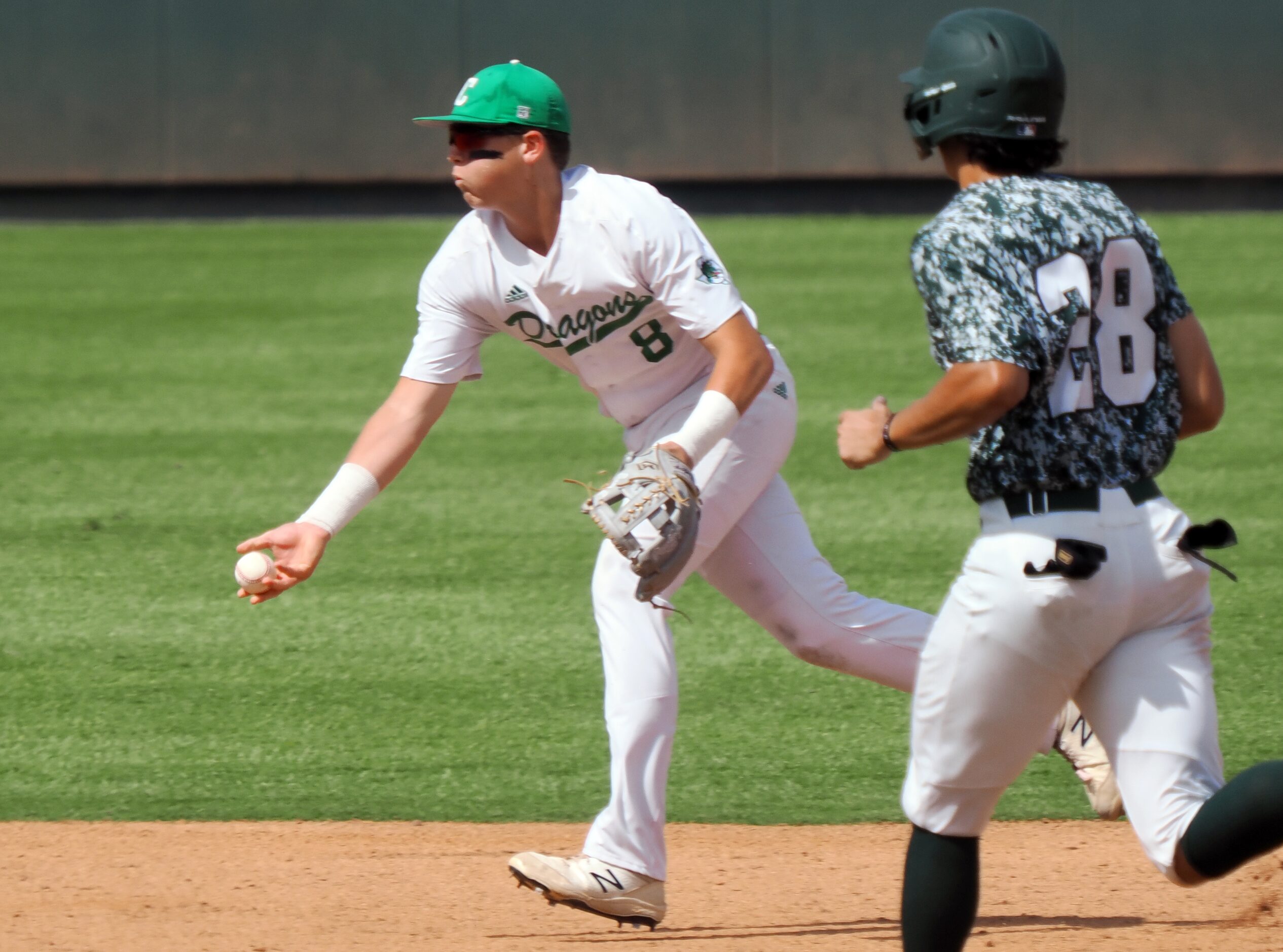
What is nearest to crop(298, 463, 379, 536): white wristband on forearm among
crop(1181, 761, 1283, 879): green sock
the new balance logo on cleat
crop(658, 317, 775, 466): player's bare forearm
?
crop(658, 317, 775, 466): player's bare forearm

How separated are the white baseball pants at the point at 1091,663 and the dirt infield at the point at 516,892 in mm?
965

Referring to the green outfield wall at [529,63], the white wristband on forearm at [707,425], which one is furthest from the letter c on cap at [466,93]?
the green outfield wall at [529,63]

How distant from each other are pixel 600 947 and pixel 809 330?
9963 mm

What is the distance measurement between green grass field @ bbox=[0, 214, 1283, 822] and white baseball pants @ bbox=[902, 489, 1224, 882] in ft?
6.33

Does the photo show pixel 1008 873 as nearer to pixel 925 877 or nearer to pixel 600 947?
pixel 600 947

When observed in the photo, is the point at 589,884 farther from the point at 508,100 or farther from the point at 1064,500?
the point at 508,100

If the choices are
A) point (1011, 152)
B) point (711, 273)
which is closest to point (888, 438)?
point (1011, 152)

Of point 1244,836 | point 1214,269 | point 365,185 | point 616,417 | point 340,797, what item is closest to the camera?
point 1244,836

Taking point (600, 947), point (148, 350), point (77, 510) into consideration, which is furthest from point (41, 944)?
point (148, 350)

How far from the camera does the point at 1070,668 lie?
290 cm

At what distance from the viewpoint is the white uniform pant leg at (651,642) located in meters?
3.67

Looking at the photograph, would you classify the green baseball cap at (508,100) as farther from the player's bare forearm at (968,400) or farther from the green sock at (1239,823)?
the green sock at (1239,823)

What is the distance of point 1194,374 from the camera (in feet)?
9.97

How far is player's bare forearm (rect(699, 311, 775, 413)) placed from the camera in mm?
3715
